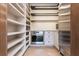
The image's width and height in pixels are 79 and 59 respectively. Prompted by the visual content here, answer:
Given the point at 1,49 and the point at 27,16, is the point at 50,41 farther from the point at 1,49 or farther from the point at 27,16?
the point at 1,49

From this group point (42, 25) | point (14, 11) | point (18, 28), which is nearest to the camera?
point (14, 11)

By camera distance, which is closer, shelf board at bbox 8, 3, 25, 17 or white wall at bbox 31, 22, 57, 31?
shelf board at bbox 8, 3, 25, 17

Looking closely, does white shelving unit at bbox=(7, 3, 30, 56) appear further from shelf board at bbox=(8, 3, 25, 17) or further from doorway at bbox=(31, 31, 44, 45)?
doorway at bbox=(31, 31, 44, 45)

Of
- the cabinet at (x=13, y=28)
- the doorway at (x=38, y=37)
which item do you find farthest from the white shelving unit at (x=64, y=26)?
the cabinet at (x=13, y=28)

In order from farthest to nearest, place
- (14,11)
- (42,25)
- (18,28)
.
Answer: (18,28)
(42,25)
(14,11)

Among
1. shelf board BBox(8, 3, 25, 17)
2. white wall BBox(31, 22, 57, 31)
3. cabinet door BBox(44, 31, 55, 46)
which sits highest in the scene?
shelf board BBox(8, 3, 25, 17)

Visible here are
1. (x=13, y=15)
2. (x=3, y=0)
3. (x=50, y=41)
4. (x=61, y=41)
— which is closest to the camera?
(x=3, y=0)

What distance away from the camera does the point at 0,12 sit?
1371mm

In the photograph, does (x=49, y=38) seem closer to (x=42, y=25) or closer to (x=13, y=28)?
(x=42, y=25)

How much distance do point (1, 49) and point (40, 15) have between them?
3.73ft

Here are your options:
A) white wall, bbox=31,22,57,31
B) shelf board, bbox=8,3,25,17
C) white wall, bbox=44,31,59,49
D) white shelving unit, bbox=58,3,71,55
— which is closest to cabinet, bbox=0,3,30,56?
shelf board, bbox=8,3,25,17

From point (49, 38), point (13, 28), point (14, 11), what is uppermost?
point (14, 11)

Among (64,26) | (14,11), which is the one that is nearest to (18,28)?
(14,11)

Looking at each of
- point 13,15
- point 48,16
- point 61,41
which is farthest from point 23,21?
A: point 61,41
